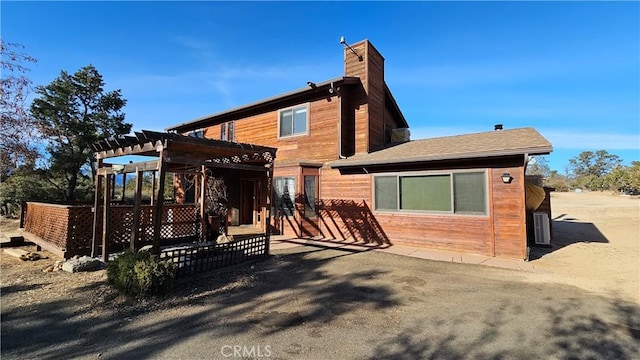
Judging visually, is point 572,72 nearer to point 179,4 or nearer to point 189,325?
point 179,4

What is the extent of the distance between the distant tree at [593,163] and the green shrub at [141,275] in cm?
7755

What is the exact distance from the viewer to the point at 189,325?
11.7ft

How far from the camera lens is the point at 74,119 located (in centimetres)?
1703

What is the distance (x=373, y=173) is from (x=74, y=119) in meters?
18.3

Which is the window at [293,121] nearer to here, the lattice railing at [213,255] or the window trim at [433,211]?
the window trim at [433,211]

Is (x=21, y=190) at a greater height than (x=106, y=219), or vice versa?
(x=21, y=190)

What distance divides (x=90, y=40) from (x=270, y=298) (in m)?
10.5

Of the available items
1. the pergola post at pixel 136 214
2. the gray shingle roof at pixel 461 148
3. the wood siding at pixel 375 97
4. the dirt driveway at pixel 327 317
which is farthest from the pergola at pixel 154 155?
the wood siding at pixel 375 97

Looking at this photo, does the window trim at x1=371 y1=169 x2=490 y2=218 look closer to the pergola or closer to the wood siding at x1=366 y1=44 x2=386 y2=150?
the wood siding at x1=366 y1=44 x2=386 y2=150

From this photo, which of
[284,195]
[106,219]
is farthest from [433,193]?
[106,219]

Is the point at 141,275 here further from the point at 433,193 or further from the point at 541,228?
the point at 541,228

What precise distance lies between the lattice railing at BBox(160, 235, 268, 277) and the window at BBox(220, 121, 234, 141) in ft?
26.6

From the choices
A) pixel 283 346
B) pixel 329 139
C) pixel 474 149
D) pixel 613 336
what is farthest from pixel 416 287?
pixel 329 139

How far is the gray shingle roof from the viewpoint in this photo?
6.72 m
